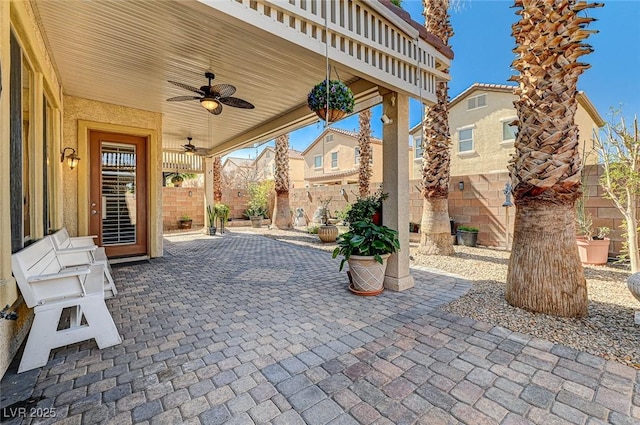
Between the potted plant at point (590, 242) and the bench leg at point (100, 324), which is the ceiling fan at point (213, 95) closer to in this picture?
the bench leg at point (100, 324)

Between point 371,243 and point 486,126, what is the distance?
13.3 meters

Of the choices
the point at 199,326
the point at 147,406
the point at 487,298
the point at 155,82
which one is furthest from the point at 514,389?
the point at 155,82

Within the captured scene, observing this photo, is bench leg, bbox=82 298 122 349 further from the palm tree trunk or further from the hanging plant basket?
the palm tree trunk

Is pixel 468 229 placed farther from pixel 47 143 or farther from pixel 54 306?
pixel 47 143

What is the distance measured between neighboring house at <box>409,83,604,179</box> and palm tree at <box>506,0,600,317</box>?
1047cm

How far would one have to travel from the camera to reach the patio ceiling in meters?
2.81

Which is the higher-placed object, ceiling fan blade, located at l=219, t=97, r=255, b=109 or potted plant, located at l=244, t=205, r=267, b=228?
ceiling fan blade, located at l=219, t=97, r=255, b=109

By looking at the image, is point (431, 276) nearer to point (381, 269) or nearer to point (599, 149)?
point (381, 269)

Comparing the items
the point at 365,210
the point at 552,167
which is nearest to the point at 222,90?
the point at 365,210

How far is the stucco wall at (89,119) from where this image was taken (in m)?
5.13

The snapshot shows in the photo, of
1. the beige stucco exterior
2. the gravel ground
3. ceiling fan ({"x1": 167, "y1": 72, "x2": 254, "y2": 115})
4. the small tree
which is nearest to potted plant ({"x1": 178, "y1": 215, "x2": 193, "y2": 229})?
the beige stucco exterior

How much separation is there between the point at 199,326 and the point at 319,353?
1.33 m

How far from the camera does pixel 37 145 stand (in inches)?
127

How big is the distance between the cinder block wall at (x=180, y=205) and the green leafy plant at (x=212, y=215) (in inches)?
139
